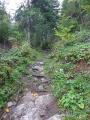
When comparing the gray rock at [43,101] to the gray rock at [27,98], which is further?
the gray rock at [27,98]

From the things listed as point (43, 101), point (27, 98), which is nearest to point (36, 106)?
point (43, 101)

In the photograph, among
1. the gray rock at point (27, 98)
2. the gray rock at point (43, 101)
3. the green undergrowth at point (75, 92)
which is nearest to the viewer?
the green undergrowth at point (75, 92)

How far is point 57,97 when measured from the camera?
10.3 ft

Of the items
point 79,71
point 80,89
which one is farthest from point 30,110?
point 79,71

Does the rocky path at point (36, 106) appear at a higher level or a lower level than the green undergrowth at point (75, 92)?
lower

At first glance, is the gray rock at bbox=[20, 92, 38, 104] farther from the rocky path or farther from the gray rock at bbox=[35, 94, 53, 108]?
the gray rock at bbox=[35, 94, 53, 108]

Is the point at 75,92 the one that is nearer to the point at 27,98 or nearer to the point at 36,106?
the point at 36,106

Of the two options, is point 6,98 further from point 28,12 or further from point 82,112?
point 28,12

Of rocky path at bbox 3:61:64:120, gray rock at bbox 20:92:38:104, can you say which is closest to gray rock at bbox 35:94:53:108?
rocky path at bbox 3:61:64:120

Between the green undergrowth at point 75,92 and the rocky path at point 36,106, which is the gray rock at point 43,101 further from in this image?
the green undergrowth at point 75,92

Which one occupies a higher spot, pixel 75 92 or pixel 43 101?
pixel 75 92

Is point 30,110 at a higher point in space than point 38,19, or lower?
lower

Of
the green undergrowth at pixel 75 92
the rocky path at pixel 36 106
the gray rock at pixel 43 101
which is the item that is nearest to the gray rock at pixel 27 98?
the rocky path at pixel 36 106

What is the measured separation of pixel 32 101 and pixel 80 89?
176 cm
